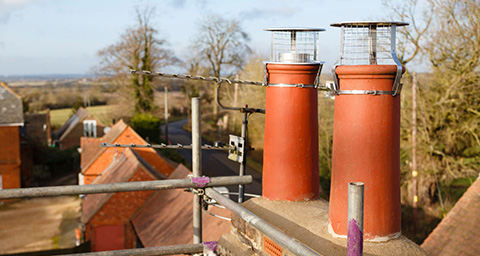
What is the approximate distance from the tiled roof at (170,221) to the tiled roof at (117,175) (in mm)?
1152

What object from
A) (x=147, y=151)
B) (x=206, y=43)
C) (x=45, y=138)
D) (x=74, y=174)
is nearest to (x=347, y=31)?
(x=147, y=151)

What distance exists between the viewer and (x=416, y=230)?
18594 millimetres

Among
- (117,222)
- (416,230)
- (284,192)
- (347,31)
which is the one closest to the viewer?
(347,31)

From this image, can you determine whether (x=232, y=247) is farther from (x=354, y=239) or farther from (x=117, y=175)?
(x=117, y=175)

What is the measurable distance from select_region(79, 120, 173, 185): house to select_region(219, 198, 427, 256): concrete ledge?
15293 mm

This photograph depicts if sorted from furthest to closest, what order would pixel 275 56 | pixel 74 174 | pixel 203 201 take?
pixel 74 174
pixel 275 56
pixel 203 201

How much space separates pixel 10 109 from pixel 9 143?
217cm

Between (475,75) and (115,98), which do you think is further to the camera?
(115,98)

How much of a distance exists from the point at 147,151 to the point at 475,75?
14.1 m

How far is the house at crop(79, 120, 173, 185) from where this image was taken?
20.4 metres

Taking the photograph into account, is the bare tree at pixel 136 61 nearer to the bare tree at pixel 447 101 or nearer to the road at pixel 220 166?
the road at pixel 220 166

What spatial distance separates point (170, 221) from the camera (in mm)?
13469

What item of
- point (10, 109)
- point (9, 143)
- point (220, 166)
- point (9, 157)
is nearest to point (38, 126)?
point (10, 109)

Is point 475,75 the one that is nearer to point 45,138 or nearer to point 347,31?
point 347,31
